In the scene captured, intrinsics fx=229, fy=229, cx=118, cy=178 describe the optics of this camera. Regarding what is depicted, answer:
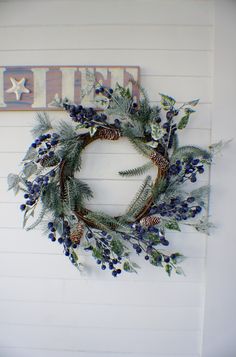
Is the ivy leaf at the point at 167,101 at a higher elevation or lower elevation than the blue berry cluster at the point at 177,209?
higher

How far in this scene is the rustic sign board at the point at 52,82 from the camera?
0.90 m

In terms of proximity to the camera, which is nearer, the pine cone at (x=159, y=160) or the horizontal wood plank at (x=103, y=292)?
the pine cone at (x=159, y=160)

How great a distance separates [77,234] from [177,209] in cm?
39

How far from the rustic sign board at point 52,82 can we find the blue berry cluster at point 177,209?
443 millimetres

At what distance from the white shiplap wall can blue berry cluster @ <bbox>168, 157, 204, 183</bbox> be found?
0.40ft

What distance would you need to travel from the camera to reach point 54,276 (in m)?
0.98

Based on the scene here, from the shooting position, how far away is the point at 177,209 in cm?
85

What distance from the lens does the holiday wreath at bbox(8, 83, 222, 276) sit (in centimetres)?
85

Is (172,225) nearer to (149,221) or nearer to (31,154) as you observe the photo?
(149,221)

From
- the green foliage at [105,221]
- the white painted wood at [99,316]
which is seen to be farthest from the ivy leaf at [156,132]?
the white painted wood at [99,316]
